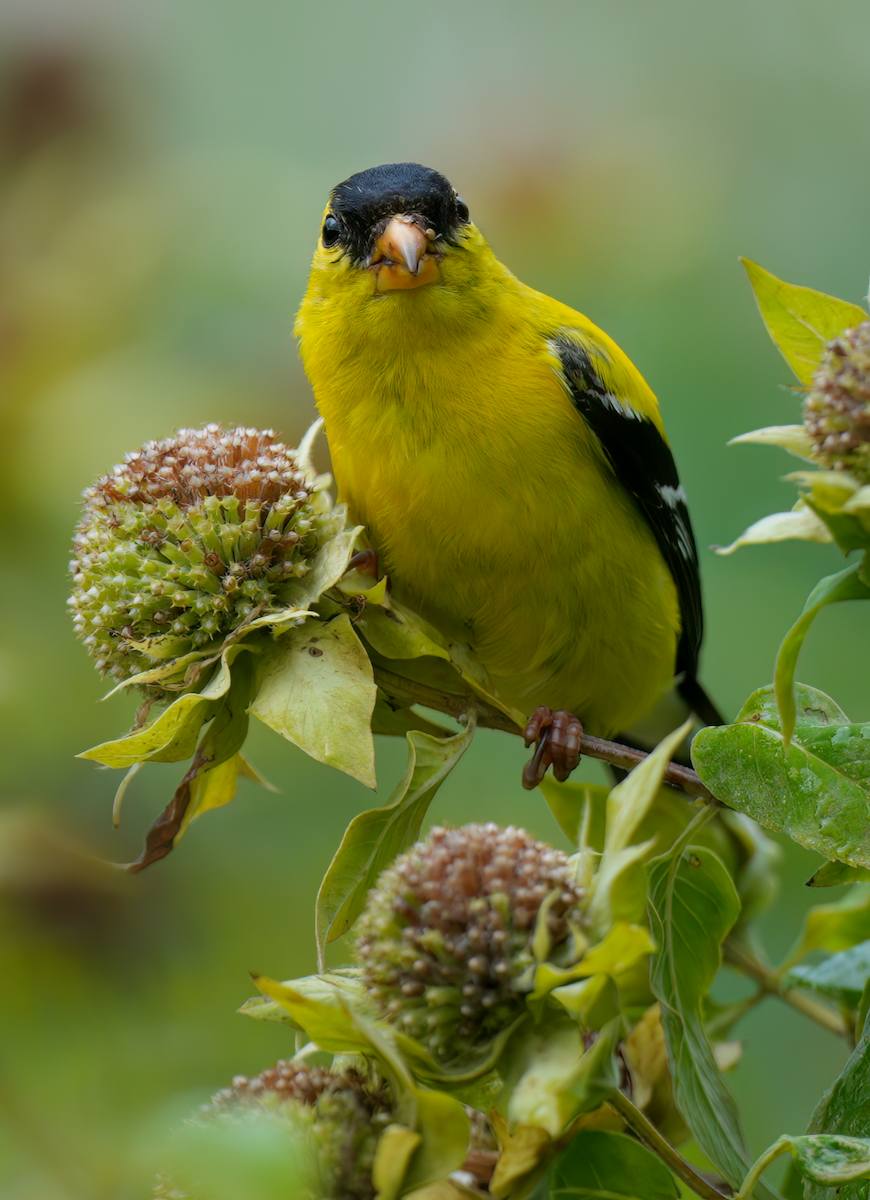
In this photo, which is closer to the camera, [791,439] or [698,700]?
[791,439]

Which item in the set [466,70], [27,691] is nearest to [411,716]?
[27,691]

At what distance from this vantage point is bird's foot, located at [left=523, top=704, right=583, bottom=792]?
1243 mm

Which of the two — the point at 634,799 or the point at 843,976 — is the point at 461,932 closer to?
the point at 634,799

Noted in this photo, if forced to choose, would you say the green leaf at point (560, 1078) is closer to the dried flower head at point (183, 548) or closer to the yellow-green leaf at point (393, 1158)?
the yellow-green leaf at point (393, 1158)

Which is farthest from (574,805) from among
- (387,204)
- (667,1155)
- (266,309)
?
(266,309)

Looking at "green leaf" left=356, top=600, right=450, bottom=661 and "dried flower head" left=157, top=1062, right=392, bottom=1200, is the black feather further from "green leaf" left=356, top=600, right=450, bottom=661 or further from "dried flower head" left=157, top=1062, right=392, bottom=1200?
"dried flower head" left=157, top=1062, right=392, bottom=1200

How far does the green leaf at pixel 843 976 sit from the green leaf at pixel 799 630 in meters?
0.47

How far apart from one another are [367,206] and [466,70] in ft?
6.17

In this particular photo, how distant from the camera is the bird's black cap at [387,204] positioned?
54.0 inches

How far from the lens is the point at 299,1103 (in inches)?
26.0

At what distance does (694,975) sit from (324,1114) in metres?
0.32

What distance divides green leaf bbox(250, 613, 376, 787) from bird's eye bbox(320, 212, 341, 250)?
0.72 metres

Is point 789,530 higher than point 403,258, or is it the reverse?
point 403,258

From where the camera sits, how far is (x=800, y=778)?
775 mm
